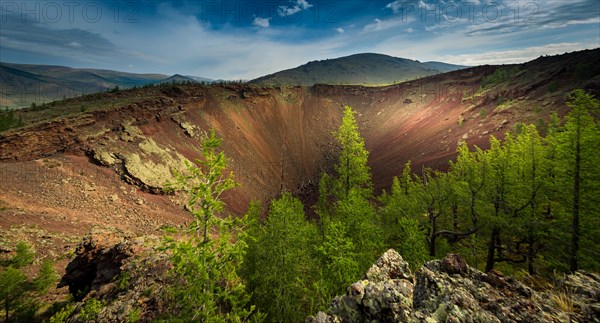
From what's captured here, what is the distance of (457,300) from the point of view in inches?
205

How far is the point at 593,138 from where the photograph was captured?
12.1 m

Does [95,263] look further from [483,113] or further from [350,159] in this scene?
[483,113]

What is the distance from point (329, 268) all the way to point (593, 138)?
15335mm

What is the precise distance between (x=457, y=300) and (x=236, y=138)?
146 ft

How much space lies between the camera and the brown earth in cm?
1958

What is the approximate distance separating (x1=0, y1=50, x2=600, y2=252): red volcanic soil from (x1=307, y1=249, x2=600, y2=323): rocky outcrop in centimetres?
1962

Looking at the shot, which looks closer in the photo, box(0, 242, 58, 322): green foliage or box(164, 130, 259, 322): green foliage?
box(164, 130, 259, 322): green foliage

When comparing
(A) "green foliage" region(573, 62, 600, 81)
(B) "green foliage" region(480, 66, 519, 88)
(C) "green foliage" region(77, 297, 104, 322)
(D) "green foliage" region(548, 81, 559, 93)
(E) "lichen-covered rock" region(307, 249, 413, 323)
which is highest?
(B) "green foliage" region(480, 66, 519, 88)

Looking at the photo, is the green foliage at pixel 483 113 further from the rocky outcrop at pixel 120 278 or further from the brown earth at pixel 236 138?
the rocky outcrop at pixel 120 278

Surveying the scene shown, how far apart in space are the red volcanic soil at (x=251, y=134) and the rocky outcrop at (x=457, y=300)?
19.6 m

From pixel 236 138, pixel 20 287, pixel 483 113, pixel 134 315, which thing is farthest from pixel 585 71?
pixel 20 287

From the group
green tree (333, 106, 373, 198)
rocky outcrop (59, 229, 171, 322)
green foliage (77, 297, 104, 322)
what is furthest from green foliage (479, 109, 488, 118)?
green foliage (77, 297, 104, 322)

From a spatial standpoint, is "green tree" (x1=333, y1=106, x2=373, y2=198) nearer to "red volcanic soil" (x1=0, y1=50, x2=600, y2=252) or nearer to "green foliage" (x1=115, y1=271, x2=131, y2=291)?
"red volcanic soil" (x1=0, y1=50, x2=600, y2=252)

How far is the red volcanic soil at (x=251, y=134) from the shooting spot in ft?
66.0
